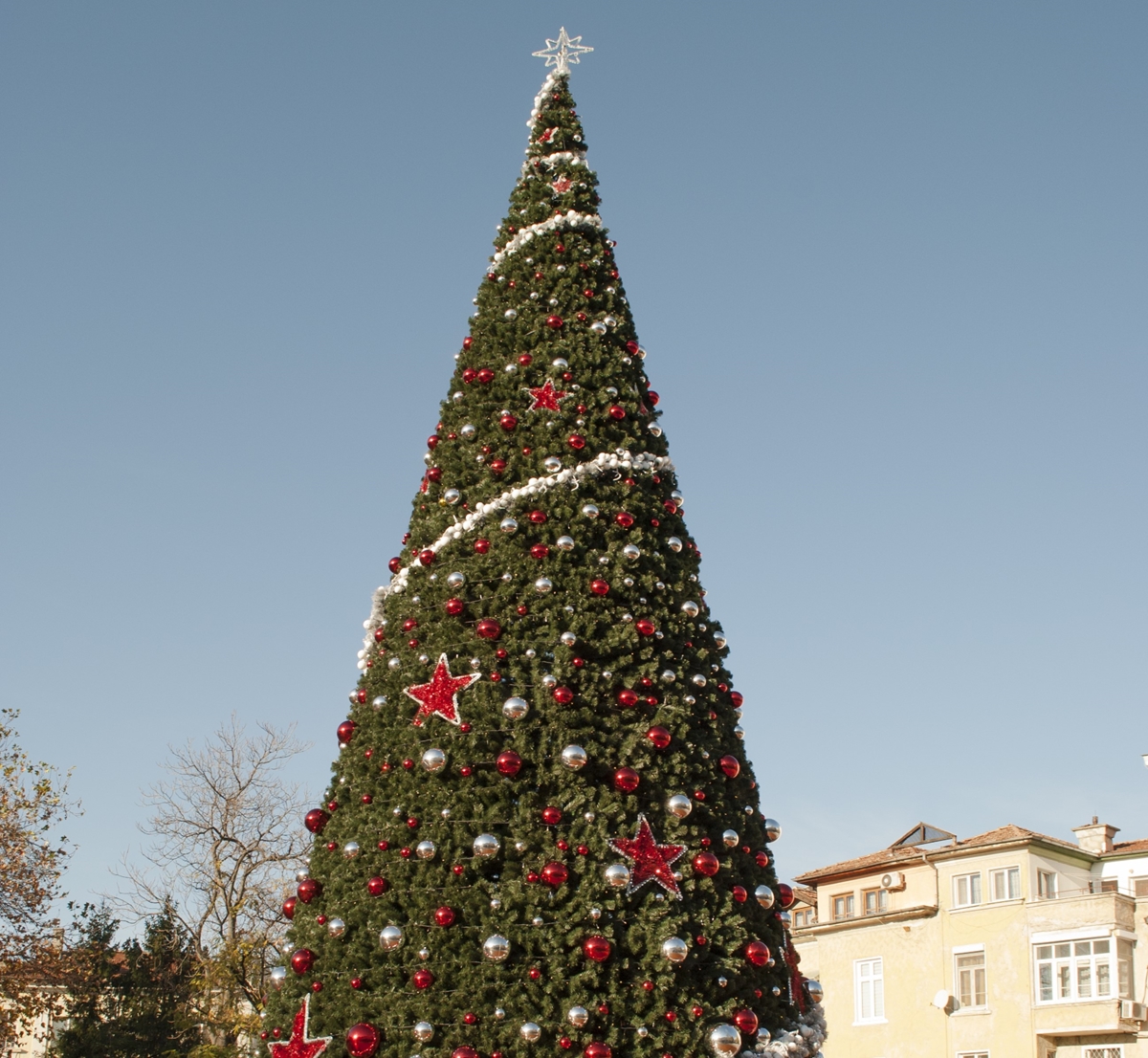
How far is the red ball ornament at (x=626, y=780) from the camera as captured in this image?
611cm

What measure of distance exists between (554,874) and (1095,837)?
2730cm

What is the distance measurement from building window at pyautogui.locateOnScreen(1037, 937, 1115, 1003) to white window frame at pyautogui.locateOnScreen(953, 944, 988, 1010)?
1.32m

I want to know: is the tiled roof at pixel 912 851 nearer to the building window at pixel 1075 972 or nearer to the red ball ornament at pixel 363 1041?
the building window at pixel 1075 972

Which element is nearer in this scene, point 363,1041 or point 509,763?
point 363,1041

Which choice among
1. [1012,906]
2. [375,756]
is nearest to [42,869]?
[375,756]

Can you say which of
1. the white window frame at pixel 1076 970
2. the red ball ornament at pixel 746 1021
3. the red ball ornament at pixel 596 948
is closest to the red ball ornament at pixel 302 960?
the red ball ornament at pixel 596 948

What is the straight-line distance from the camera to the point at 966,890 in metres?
27.2

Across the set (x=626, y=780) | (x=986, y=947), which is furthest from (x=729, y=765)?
(x=986, y=947)

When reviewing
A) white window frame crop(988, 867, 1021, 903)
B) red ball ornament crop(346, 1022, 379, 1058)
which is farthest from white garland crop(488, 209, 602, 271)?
white window frame crop(988, 867, 1021, 903)

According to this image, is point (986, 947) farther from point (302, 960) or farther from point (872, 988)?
point (302, 960)

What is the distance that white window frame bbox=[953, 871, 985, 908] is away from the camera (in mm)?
26984

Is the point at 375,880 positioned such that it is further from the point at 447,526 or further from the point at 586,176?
the point at 586,176

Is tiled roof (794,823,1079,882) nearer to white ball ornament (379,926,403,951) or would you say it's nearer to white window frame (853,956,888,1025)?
white window frame (853,956,888,1025)

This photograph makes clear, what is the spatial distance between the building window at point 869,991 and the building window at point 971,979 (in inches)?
86.5
